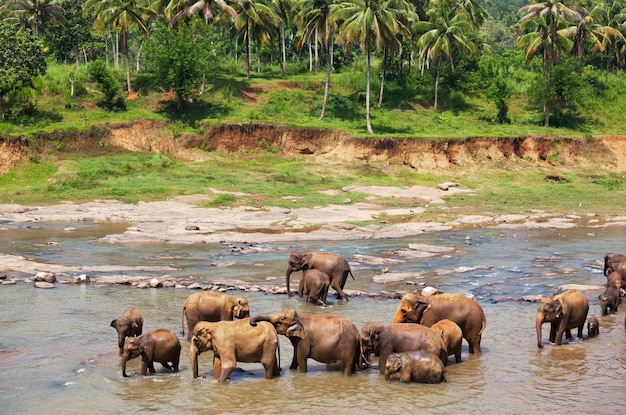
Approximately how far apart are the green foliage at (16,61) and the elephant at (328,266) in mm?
31715

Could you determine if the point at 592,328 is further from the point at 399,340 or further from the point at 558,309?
the point at 399,340

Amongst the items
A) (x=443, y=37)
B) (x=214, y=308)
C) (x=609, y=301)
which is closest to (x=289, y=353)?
(x=214, y=308)

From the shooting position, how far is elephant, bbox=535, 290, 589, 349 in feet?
50.2

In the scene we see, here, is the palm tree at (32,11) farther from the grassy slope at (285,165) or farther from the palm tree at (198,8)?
the palm tree at (198,8)

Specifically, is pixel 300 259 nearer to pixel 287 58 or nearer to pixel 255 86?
pixel 255 86

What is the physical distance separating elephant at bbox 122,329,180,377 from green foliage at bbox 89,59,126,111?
40.7m

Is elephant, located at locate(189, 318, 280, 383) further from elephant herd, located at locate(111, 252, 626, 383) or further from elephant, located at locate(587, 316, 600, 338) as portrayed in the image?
elephant, located at locate(587, 316, 600, 338)

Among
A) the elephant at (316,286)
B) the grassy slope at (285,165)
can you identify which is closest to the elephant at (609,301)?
the elephant at (316,286)

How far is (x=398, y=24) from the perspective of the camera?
53.5 metres

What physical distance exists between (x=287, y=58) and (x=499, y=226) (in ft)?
159

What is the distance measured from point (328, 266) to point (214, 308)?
4950 millimetres

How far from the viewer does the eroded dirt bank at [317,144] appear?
48.5 meters

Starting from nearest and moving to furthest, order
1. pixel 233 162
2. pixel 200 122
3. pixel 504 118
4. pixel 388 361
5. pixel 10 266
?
pixel 388 361 < pixel 10 266 < pixel 233 162 < pixel 200 122 < pixel 504 118

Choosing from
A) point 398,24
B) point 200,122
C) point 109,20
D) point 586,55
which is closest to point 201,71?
point 200,122
